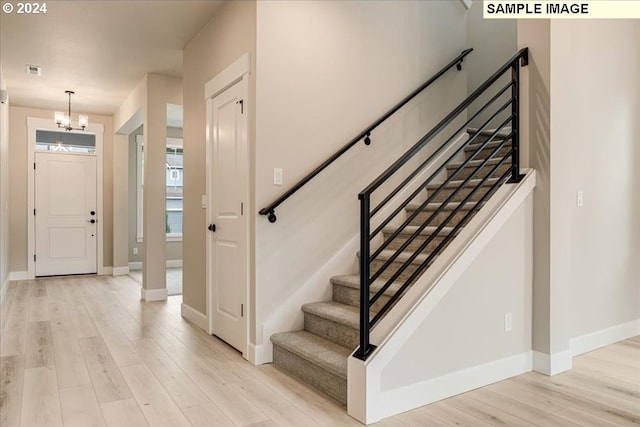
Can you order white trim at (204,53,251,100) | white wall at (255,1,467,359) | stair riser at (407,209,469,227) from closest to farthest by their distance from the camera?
white wall at (255,1,467,359)
white trim at (204,53,251,100)
stair riser at (407,209,469,227)

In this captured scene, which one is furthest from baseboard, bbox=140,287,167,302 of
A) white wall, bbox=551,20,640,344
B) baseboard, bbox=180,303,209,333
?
white wall, bbox=551,20,640,344

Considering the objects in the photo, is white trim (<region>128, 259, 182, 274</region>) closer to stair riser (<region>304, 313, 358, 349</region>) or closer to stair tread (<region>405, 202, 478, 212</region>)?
stair riser (<region>304, 313, 358, 349</region>)

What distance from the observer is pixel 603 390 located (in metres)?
2.58

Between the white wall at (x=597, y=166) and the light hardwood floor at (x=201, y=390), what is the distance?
391mm

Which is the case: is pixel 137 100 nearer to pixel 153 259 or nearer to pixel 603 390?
pixel 153 259

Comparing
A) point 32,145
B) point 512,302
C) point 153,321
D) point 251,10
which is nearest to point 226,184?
point 251,10

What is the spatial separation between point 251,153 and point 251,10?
1027mm

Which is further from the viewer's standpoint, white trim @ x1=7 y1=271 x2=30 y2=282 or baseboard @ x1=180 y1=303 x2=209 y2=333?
white trim @ x1=7 y1=271 x2=30 y2=282

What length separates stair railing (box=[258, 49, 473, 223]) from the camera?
3.04m

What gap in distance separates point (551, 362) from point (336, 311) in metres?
1.41

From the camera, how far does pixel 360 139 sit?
135 inches

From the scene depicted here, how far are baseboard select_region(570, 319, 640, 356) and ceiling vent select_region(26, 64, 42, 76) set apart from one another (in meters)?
6.15

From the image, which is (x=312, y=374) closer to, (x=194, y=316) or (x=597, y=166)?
(x=194, y=316)

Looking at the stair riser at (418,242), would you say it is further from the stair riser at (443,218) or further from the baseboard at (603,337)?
the baseboard at (603,337)
